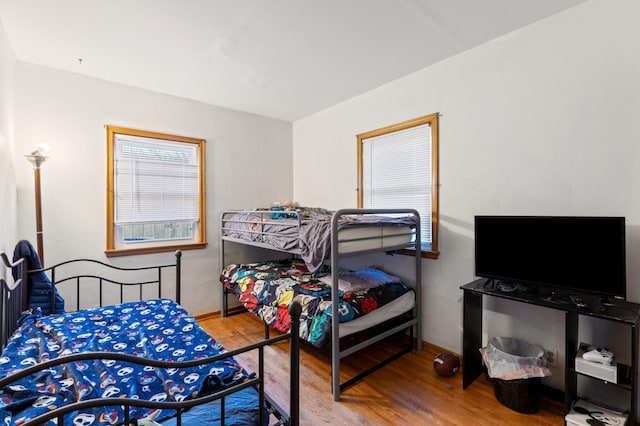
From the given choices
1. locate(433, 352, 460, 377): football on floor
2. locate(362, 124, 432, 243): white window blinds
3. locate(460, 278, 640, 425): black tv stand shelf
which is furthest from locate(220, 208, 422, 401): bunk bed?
locate(460, 278, 640, 425): black tv stand shelf

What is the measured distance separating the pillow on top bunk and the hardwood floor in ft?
1.99

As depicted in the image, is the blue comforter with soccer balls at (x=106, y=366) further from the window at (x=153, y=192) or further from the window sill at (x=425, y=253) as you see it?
the window sill at (x=425, y=253)

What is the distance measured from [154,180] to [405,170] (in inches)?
98.7

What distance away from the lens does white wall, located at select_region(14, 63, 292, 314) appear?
2.57m

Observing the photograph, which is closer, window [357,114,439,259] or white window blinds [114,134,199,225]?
window [357,114,439,259]

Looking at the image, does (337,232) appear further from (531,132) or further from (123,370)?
(531,132)

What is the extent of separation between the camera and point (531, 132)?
2109 mm

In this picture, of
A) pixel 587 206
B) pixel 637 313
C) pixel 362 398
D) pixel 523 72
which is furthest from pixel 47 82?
pixel 637 313

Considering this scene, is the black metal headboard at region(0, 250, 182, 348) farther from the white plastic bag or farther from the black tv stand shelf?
the white plastic bag

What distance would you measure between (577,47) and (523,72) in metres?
0.30

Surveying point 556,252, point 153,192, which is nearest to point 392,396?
point 556,252

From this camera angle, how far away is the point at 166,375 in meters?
1.37

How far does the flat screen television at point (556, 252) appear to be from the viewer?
1692 mm

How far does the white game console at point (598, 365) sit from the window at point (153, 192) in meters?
3.28
